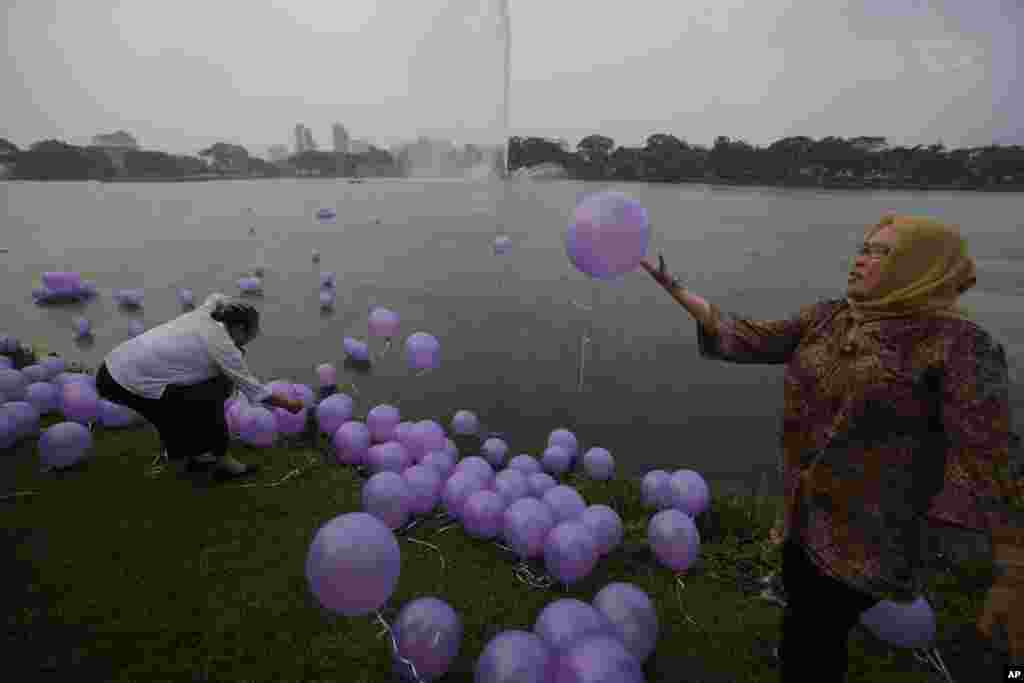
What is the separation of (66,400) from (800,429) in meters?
6.17

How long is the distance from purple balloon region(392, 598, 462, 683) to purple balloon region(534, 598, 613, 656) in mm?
434

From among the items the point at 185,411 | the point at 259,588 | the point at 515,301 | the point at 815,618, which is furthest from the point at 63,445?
the point at 515,301

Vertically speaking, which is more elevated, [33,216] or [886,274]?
[886,274]

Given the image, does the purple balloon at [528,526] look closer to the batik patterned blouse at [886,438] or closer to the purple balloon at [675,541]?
the purple balloon at [675,541]

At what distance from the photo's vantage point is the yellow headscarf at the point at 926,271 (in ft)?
4.92

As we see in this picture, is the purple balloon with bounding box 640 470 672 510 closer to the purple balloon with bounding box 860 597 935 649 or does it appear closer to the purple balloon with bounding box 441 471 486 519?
the purple balloon with bounding box 441 471 486 519

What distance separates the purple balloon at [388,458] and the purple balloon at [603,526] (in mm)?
1688

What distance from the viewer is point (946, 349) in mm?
1431

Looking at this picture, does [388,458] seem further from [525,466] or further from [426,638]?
[426,638]

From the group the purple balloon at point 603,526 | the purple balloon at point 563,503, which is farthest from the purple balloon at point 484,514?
the purple balloon at point 603,526

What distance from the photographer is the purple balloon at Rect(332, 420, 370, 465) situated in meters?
4.65

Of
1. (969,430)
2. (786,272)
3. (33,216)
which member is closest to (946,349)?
(969,430)

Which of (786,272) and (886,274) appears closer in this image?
(886,274)

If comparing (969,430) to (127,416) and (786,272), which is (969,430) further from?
(786,272)
